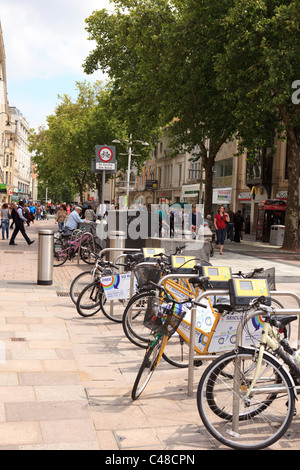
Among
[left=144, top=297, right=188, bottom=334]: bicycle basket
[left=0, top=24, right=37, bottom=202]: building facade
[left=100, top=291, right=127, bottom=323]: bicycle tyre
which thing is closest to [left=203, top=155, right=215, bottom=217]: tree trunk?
[left=100, top=291, right=127, bottom=323]: bicycle tyre

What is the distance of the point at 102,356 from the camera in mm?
5895

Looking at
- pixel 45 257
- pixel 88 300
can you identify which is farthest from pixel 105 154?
pixel 88 300

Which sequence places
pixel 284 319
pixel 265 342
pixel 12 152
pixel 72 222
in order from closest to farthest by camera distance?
pixel 265 342 → pixel 284 319 → pixel 72 222 → pixel 12 152

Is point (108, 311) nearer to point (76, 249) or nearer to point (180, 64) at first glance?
point (76, 249)

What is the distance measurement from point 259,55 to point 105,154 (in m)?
9.92

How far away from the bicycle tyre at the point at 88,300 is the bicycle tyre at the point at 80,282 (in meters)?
0.13

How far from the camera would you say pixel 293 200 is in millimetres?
22219

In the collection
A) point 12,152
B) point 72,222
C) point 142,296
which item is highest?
point 12,152

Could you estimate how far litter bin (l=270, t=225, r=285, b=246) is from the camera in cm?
2572

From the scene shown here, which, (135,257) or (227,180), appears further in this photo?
(227,180)

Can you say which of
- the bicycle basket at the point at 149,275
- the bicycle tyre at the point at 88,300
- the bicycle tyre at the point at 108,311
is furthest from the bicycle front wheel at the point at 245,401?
the bicycle tyre at the point at 88,300

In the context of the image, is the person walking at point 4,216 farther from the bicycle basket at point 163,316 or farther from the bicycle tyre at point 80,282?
the bicycle basket at point 163,316

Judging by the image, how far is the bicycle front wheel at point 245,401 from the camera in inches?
143
